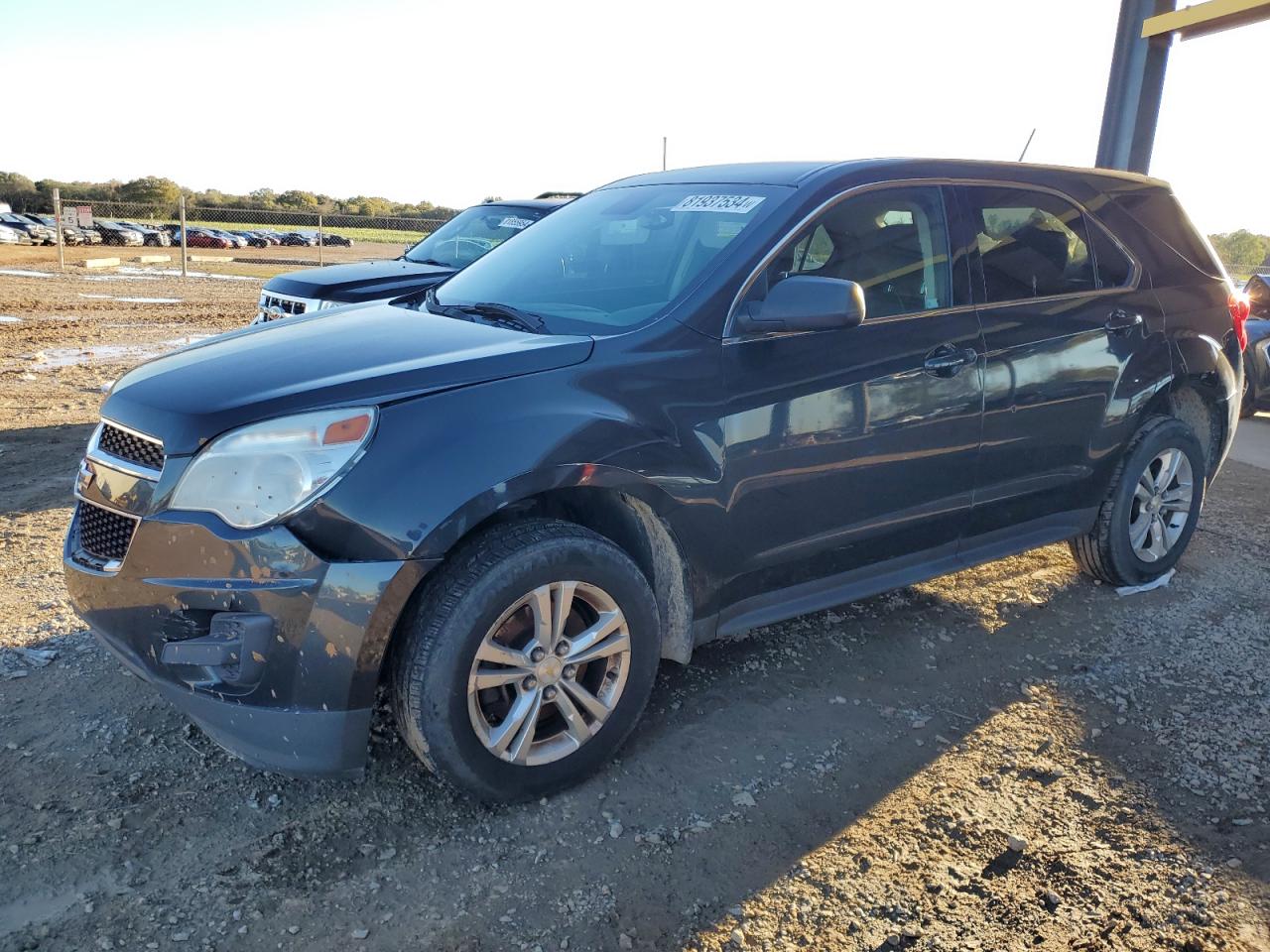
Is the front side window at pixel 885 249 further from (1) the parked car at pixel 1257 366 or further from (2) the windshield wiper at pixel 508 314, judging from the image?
(1) the parked car at pixel 1257 366

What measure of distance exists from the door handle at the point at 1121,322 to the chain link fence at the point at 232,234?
27512 mm

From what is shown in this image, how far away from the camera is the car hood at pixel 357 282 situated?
6961 millimetres

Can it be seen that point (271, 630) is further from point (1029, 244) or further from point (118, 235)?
point (118, 235)

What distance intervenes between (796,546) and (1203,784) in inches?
57.6

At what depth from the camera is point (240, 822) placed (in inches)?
113

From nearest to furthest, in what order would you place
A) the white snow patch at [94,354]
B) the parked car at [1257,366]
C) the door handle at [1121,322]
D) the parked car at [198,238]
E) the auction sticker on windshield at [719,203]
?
the auction sticker on windshield at [719,203] < the door handle at [1121,322] < the parked car at [1257,366] < the white snow patch at [94,354] < the parked car at [198,238]

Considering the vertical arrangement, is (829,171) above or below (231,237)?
above

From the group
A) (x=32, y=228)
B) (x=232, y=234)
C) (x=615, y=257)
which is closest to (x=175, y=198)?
(x=232, y=234)

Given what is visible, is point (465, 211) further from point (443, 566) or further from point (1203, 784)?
point (1203, 784)

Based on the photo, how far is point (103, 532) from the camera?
115 inches

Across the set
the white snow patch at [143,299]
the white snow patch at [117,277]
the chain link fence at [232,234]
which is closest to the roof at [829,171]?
the white snow patch at [143,299]

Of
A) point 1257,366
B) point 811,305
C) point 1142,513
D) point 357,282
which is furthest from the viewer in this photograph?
point 1257,366

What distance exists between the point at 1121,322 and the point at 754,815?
2763 millimetres

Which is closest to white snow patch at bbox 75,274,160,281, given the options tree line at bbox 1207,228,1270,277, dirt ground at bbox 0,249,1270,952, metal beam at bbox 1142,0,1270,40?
dirt ground at bbox 0,249,1270,952
